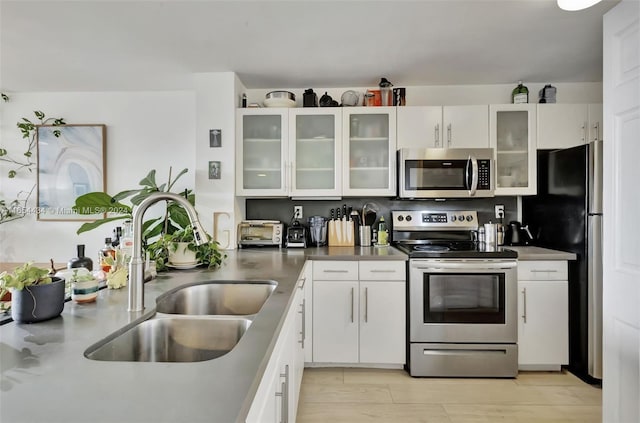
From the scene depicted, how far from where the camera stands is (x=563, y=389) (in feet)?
7.46

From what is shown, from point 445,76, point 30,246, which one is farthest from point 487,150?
point 30,246

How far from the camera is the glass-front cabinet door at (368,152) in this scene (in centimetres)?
282

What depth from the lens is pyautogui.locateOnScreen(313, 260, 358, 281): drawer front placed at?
251 centimetres

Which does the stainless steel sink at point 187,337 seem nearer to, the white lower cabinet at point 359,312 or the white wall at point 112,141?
the white lower cabinet at point 359,312

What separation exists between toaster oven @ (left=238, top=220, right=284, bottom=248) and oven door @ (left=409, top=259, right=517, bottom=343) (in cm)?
114

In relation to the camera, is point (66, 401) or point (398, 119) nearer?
point (66, 401)

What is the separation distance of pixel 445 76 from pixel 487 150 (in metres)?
0.71

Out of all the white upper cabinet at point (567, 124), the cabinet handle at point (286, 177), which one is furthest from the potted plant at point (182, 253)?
the white upper cabinet at point (567, 124)

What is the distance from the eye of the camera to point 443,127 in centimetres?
277

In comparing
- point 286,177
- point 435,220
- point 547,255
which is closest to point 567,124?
point 547,255

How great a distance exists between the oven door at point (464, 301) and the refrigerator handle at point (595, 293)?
464mm

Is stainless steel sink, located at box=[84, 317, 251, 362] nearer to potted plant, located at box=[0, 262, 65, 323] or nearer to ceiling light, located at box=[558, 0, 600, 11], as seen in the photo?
potted plant, located at box=[0, 262, 65, 323]

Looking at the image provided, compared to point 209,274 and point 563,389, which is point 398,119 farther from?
point 563,389

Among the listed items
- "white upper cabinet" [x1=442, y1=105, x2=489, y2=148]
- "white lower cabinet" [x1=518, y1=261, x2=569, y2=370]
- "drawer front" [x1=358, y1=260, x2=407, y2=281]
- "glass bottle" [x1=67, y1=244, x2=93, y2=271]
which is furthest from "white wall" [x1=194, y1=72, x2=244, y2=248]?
"white lower cabinet" [x1=518, y1=261, x2=569, y2=370]
